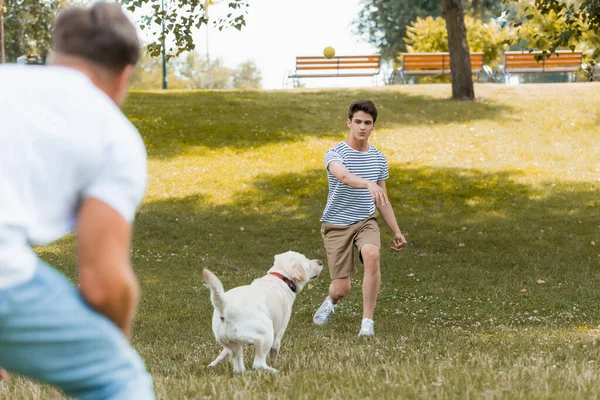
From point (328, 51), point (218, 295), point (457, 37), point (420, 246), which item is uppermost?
point (457, 37)

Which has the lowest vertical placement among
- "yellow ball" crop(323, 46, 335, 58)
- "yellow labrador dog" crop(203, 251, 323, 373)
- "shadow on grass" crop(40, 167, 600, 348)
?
"shadow on grass" crop(40, 167, 600, 348)

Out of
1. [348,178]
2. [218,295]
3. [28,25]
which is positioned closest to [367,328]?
[348,178]

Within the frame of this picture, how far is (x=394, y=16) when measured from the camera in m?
54.1

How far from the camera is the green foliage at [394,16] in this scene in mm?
52188

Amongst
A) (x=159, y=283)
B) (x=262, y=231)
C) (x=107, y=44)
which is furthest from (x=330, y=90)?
(x=107, y=44)

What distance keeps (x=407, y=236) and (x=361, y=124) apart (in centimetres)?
776

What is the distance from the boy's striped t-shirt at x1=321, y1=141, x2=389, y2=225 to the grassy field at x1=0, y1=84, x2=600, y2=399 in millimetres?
1267

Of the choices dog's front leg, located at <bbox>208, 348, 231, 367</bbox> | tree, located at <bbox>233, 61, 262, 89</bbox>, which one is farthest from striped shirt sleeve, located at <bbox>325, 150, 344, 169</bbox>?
tree, located at <bbox>233, 61, 262, 89</bbox>

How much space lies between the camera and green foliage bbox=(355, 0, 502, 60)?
2055 inches

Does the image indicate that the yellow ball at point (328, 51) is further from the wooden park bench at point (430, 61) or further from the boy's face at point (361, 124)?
the boy's face at point (361, 124)

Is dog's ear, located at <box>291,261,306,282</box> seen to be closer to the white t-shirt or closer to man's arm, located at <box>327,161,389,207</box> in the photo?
man's arm, located at <box>327,161,389,207</box>

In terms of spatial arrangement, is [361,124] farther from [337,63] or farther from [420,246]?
[337,63]

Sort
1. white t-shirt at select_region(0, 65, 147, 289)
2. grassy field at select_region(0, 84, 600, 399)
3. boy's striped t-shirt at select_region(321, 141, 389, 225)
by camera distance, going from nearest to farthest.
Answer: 1. white t-shirt at select_region(0, 65, 147, 289)
2. grassy field at select_region(0, 84, 600, 399)
3. boy's striped t-shirt at select_region(321, 141, 389, 225)

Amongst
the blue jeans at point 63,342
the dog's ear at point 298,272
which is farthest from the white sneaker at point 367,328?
the blue jeans at point 63,342
